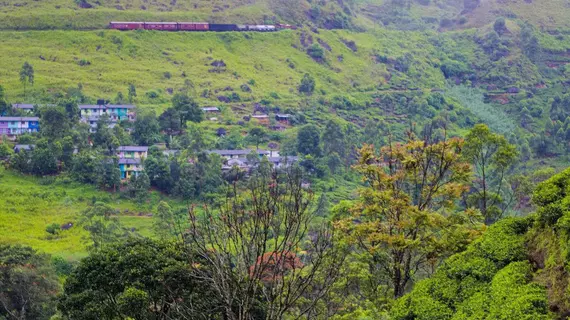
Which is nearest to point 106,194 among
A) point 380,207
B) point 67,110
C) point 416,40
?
point 67,110

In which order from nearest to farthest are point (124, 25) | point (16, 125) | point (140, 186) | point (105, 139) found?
point (140, 186) → point (105, 139) → point (16, 125) → point (124, 25)

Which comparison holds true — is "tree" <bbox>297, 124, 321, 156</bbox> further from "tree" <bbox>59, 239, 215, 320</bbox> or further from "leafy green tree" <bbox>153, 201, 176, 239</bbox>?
"tree" <bbox>59, 239, 215, 320</bbox>

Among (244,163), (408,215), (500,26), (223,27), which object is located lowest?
(244,163)

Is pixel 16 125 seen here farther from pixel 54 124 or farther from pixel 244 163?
pixel 244 163

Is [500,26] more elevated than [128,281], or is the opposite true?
[128,281]

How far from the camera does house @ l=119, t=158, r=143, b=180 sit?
4741cm

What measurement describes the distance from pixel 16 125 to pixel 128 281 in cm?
4033

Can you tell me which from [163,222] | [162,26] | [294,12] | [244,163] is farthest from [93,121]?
[294,12]

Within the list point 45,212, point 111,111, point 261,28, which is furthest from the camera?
point 261,28

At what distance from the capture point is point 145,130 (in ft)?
174

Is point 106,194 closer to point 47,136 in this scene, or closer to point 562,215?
point 47,136

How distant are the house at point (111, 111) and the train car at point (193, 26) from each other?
26003mm

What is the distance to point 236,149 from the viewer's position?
55281 mm

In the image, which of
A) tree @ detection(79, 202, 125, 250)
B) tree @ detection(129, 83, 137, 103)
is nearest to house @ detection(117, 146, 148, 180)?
tree @ detection(79, 202, 125, 250)
